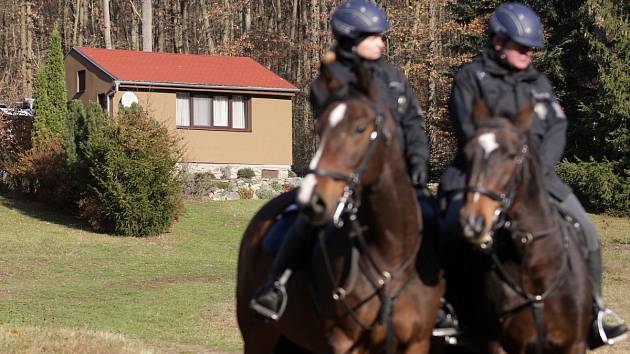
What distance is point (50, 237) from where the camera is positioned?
2992cm

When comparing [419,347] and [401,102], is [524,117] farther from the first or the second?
[419,347]

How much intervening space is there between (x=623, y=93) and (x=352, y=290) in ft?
93.9

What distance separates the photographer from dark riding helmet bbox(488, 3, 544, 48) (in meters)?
7.79

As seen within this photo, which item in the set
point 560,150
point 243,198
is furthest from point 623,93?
point 560,150

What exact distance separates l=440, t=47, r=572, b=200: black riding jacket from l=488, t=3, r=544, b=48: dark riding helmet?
25 centimetres

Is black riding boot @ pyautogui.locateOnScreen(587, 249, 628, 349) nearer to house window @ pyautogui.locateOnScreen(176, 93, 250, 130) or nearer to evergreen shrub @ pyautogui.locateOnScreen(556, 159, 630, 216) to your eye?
evergreen shrub @ pyautogui.locateOnScreen(556, 159, 630, 216)

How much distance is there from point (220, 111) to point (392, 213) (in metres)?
35.6

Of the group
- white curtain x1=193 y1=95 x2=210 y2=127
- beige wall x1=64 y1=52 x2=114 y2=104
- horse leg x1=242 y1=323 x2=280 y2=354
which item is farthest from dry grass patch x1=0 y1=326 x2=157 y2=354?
white curtain x1=193 y1=95 x2=210 y2=127

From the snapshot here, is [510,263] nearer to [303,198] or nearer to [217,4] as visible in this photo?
[303,198]

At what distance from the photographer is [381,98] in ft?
24.4

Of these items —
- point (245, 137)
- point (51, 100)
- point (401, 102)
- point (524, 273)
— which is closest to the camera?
point (524, 273)

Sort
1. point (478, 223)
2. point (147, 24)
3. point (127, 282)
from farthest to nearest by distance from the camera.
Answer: point (147, 24) → point (127, 282) → point (478, 223)

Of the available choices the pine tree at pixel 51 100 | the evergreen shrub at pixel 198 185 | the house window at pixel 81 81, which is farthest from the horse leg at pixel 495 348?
the house window at pixel 81 81

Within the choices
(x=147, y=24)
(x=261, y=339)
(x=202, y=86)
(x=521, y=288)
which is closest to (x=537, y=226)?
(x=521, y=288)
